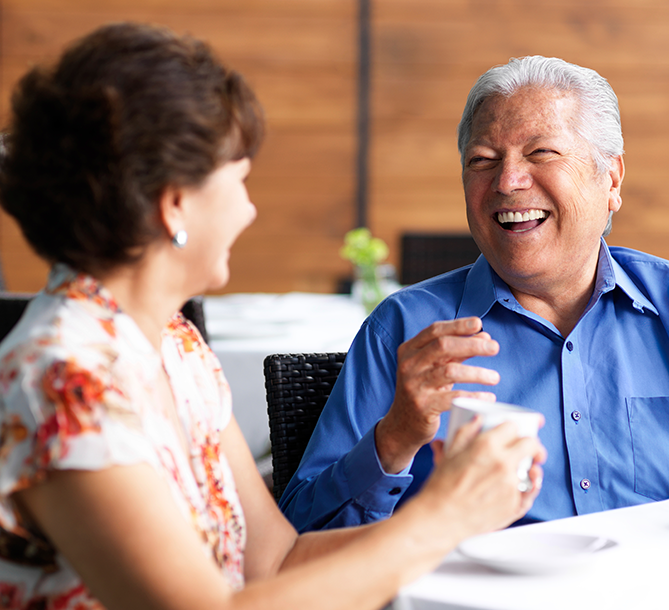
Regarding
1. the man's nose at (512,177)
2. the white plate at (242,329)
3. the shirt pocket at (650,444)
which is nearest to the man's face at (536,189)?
the man's nose at (512,177)

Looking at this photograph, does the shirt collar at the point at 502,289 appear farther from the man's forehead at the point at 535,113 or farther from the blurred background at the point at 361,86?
the blurred background at the point at 361,86

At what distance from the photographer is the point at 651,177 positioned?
5195mm

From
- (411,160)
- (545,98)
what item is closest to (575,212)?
(545,98)

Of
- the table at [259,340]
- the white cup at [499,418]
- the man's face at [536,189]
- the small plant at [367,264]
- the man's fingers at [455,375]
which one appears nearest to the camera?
the white cup at [499,418]

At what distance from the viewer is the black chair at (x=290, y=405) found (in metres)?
1.41

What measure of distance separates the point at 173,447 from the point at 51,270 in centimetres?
26

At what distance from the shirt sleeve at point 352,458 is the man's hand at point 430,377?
0.06 m

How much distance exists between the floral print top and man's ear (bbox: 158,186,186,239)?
104 millimetres

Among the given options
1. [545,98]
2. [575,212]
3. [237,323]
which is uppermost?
[545,98]

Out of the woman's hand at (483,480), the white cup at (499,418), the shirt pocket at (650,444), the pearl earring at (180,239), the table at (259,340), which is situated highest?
the pearl earring at (180,239)

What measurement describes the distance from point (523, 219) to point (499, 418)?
75cm

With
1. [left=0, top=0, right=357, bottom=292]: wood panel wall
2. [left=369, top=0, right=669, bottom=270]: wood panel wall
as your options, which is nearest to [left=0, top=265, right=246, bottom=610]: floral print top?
[left=0, top=0, right=357, bottom=292]: wood panel wall

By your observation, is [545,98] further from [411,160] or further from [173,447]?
[411,160]

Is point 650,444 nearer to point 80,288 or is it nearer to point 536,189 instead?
point 536,189
